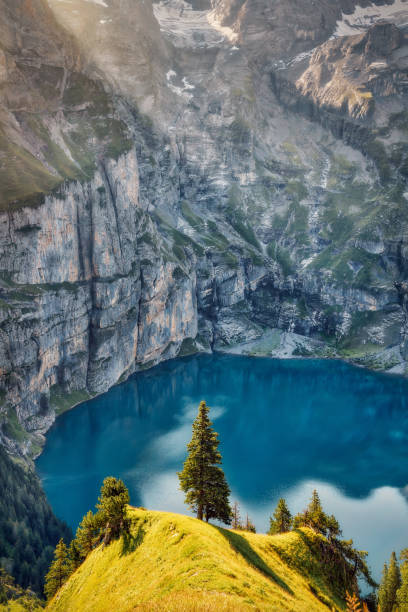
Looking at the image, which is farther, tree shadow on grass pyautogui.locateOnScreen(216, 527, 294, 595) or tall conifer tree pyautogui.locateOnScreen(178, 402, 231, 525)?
tall conifer tree pyautogui.locateOnScreen(178, 402, 231, 525)

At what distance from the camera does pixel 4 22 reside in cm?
13788

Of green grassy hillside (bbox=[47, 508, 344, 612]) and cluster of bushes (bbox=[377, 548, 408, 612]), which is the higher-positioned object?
green grassy hillside (bbox=[47, 508, 344, 612])

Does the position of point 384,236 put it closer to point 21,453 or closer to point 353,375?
point 353,375

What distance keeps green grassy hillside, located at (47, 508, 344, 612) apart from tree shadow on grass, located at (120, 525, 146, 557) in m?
0.09

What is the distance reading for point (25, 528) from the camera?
207 ft

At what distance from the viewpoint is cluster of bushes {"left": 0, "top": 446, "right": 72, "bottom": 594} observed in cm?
5753

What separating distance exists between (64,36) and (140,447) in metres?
148

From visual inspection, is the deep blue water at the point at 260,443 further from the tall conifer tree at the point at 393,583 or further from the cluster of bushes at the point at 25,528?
the tall conifer tree at the point at 393,583

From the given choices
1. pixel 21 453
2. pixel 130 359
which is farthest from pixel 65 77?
pixel 21 453

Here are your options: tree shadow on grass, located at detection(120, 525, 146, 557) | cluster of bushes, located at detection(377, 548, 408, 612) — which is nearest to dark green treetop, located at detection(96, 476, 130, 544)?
tree shadow on grass, located at detection(120, 525, 146, 557)

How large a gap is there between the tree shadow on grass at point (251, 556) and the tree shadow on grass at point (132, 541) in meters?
5.93

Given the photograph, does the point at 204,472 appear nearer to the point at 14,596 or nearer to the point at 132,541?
the point at 132,541

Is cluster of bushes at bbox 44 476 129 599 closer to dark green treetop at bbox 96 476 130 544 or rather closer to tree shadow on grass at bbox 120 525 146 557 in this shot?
dark green treetop at bbox 96 476 130 544

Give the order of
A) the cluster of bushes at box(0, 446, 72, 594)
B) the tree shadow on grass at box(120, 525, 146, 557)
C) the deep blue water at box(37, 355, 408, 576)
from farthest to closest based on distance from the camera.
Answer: the deep blue water at box(37, 355, 408, 576) < the cluster of bushes at box(0, 446, 72, 594) < the tree shadow on grass at box(120, 525, 146, 557)
